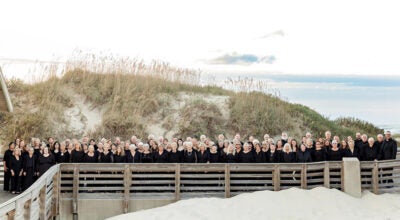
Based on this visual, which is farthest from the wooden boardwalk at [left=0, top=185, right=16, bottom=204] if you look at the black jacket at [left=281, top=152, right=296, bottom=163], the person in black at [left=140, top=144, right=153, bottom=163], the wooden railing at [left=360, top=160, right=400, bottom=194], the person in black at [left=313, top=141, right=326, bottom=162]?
the wooden railing at [left=360, top=160, right=400, bottom=194]

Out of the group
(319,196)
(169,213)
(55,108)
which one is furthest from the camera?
(55,108)

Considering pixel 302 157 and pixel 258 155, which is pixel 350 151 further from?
pixel 258 155

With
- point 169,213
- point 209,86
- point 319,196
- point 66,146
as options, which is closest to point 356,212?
point 319,196

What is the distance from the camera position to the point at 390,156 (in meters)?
15.6

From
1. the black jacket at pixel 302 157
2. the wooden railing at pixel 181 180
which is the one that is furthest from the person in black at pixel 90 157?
the black jacket at pixel 302 157

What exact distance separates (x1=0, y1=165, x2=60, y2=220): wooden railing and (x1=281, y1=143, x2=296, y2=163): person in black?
6280 millimetres

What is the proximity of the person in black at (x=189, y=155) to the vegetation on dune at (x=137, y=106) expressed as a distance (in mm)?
8084

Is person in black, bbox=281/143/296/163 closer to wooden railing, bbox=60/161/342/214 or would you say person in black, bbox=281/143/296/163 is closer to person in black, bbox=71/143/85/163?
wooden railing, bbox=60/161/342/214

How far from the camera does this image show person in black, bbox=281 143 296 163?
1445 centimetres

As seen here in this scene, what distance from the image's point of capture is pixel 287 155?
14.5m

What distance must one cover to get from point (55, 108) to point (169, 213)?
12297 mm

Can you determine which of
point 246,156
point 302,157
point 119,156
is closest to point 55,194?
point 119,156

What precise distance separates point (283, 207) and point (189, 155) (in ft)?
9.99

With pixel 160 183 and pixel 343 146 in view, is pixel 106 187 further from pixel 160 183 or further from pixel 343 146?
pixel 343 146
